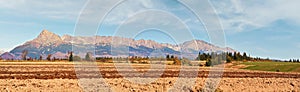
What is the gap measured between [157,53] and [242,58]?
108 meters

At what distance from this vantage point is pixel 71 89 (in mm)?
21594

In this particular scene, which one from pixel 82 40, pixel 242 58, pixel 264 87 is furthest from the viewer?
pixel 242 58

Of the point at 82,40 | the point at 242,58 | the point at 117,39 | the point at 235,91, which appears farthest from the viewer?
the point at 242,58

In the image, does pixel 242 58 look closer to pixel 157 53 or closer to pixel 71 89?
pixel 157 53

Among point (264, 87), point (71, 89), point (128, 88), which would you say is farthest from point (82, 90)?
point (264, 87)

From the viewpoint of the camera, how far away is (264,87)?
2792 cm

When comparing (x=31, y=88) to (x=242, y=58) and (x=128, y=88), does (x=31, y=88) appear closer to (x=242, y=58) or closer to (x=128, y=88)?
(x=128, y=88)

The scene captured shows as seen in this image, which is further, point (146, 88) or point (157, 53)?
point (157, 53)

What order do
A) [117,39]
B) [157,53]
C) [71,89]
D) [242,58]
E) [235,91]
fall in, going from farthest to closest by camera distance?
[242,58]
[157,53]
[235,91]
[71,89]
[117,39]

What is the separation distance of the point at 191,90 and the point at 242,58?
115 metres

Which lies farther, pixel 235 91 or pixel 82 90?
pixel 235 91

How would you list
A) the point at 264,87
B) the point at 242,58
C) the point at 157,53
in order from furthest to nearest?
the point at 242,58
the point at 157,53
the point at 264,87

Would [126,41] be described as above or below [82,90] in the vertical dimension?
above

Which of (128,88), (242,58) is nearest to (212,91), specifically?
(128,88)
